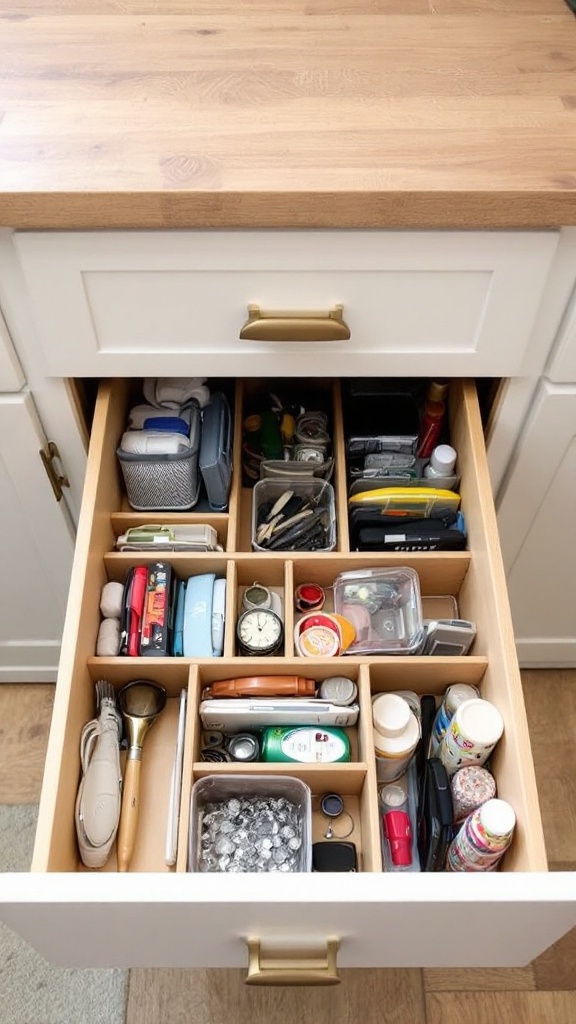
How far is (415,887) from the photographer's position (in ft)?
2.13

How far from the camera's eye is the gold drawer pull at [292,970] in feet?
2.42

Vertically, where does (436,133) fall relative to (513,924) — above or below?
above

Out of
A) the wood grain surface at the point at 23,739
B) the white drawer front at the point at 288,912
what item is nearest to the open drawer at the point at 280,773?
the white drawer front at the point at 288,912

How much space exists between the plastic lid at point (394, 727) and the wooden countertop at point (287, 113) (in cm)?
50

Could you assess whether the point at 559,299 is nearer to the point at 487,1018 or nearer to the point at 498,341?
the point at 498,341

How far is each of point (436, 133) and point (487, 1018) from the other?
1.16 meters

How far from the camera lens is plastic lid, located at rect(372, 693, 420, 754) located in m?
0.90

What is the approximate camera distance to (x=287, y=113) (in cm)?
82

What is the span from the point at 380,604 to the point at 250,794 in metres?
0.27

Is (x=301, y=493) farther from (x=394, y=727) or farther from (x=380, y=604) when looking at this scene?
(x=394, y=727)

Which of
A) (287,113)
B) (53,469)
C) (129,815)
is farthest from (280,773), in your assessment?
(287,113)

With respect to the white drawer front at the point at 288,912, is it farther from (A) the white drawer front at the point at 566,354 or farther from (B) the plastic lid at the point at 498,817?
(A) the white drawer front at the point at 566,354

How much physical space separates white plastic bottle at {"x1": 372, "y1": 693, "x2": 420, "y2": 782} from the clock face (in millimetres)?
135

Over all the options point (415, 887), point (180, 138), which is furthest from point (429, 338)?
point (415, 887)
